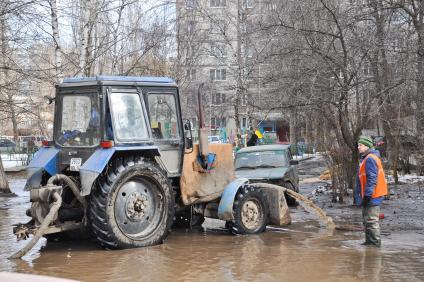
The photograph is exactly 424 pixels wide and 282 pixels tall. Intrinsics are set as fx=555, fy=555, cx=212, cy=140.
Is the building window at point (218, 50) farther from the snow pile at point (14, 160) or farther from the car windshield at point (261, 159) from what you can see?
the car windshield at point (261, 159)

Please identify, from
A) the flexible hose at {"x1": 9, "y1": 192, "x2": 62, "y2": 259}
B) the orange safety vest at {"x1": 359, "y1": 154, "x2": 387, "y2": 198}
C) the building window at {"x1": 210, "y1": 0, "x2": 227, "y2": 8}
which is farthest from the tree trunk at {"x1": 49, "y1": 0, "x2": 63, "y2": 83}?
the building window at {"x1": 210, "y1": 0, "x2": 227, "y2": 8}

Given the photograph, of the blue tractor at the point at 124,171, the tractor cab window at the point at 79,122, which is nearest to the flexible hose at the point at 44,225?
the blue tractor at the point at 124,171

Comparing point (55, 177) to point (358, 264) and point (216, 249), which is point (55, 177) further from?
point (358, 264)

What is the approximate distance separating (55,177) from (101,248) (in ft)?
4.33

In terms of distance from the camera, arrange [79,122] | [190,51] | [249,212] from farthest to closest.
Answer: [190,51] → [249,212] → [79,122]

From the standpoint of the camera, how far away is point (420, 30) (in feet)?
38.7

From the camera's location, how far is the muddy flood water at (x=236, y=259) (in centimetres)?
705

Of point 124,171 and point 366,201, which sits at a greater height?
point 124,171

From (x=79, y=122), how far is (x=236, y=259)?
344 centimetres

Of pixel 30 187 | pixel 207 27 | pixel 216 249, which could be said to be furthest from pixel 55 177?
pixel 207 27

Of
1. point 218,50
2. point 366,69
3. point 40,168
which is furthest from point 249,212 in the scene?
point 218,50

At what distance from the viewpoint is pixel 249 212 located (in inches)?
405

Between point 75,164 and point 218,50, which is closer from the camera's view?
point 75,164

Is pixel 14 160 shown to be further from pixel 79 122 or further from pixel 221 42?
pixel 79 122
